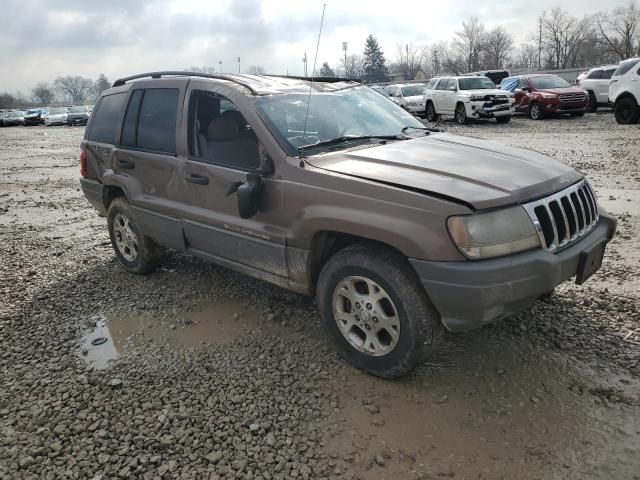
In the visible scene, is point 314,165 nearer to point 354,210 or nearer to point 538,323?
point 354,210

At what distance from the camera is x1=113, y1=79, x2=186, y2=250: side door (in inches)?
167

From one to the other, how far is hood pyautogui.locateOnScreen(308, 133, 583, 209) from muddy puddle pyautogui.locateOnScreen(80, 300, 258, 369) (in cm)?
152

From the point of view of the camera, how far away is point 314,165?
327 cm

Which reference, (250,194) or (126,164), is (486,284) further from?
(126,164)

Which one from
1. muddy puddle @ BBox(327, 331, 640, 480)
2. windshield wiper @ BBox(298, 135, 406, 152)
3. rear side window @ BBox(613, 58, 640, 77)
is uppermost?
rear side window @ BBox(613, 58, 640, 77)

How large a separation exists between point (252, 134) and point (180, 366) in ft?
5.56

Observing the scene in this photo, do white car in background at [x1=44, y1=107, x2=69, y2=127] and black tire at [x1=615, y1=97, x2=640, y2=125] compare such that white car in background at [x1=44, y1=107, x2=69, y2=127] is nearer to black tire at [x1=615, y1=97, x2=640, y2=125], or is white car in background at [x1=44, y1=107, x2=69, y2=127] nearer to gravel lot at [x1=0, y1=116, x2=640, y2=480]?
black tire at [x1=615, y1=97, x2=640, y2=125]

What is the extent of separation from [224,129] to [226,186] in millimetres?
449

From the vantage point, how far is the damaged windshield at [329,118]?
3.58m

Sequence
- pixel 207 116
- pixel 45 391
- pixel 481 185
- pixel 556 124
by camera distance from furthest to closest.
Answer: pixel 556 124, pixel 207 116, pixel 45 391, pixel 481 185

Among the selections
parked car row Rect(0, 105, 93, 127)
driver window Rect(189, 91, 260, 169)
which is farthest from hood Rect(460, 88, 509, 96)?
parked car row Rect(0, 105, 93, 127)

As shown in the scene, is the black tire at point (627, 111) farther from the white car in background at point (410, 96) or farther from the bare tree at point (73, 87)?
the bare tree at point (73, 87)

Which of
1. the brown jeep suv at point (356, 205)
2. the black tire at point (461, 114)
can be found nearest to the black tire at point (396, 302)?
the brown jeep suv at point (356, 205)

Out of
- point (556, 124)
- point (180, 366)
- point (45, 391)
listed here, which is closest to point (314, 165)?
point (180, 366)
